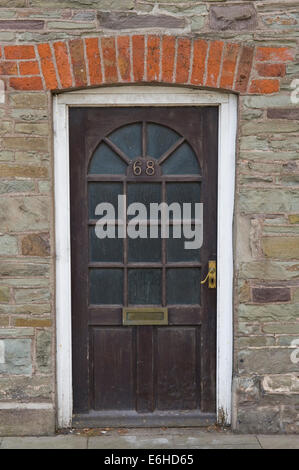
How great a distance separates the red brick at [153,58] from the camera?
3.82m

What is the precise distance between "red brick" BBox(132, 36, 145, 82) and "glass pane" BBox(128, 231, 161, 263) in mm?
1204

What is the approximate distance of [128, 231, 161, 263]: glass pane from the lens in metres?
4.14

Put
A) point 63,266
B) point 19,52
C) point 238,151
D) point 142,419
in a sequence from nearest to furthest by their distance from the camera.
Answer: point 19,52
point 238,151
point 63,266
point 142,419

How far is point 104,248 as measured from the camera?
414cm

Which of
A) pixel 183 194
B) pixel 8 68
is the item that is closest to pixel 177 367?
pixel 183 194

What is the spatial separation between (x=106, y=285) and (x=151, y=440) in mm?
1204

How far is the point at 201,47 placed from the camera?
3822mm

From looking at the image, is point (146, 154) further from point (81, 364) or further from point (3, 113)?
point (81, 364)

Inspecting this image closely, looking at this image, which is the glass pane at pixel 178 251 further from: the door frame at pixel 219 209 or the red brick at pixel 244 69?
the red brick at pixel 244 69

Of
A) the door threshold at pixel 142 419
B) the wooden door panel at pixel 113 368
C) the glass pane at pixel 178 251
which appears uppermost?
the glass pane at pixel 178 251

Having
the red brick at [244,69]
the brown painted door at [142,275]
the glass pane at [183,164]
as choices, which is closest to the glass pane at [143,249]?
the brown painted door at [142,275]

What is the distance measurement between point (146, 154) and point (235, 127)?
70 cm

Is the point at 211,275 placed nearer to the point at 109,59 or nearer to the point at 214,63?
the point at 214,63

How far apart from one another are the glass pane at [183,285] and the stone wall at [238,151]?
1.13 feet
